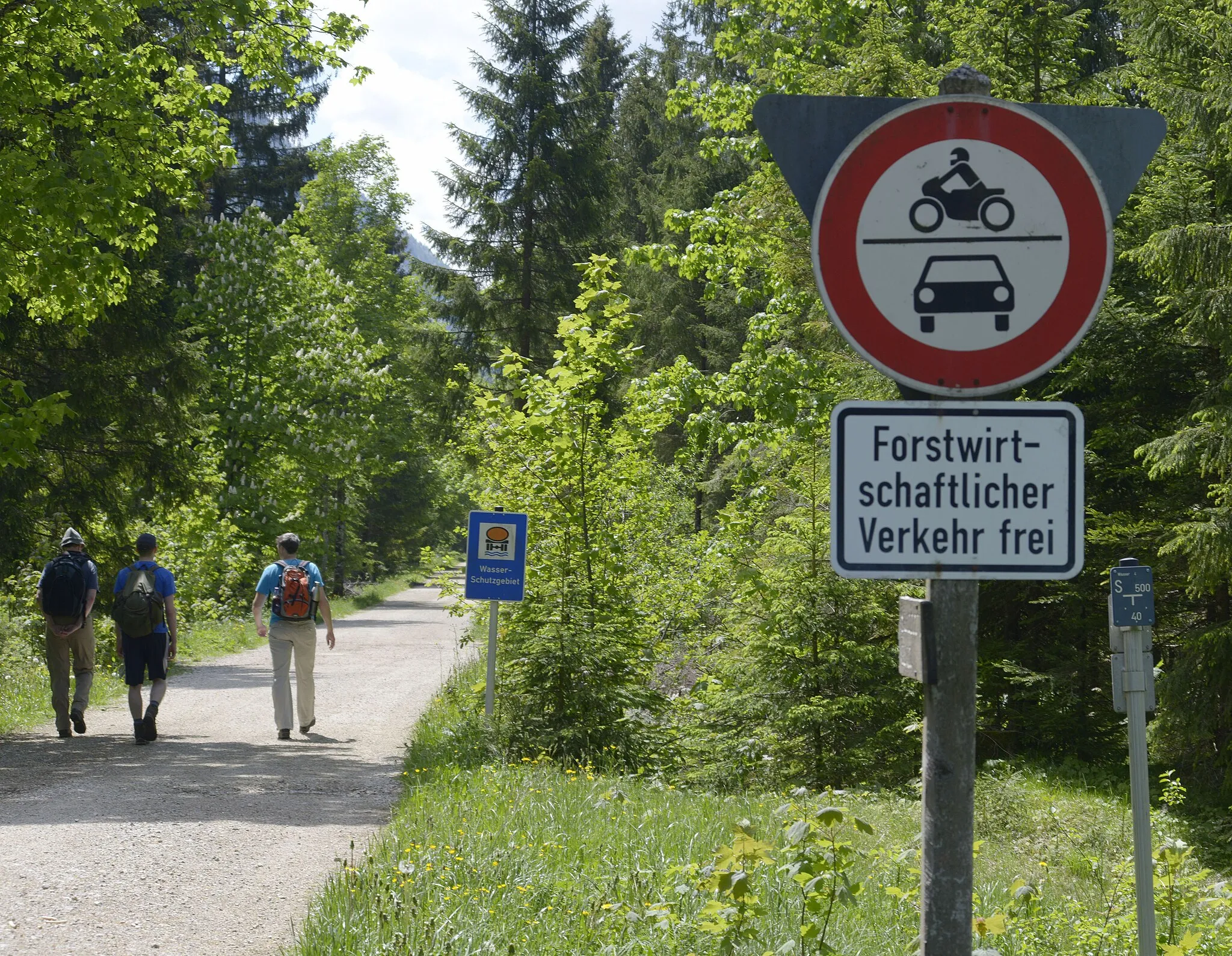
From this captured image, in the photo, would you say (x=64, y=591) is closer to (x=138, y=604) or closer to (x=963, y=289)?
(x=138, y=604)

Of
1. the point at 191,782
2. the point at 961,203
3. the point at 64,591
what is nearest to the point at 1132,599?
the point at 961,203

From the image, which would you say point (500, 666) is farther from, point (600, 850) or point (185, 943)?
point (185, 943)

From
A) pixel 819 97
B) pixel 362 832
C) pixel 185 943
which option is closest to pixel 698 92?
pixel 362 832

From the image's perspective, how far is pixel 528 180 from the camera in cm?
3117

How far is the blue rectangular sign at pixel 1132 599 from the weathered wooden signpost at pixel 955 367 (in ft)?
11.3

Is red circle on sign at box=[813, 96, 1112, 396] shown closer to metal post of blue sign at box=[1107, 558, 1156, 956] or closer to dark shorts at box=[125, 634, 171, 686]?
metal post of blue sign at box=[1107, 558, 1156, 956]

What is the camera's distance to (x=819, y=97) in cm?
270

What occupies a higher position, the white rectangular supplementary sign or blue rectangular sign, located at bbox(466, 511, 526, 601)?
the white rectangular supplementary sign

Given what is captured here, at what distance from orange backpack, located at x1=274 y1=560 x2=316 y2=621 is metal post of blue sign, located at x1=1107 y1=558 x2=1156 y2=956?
28.2ft

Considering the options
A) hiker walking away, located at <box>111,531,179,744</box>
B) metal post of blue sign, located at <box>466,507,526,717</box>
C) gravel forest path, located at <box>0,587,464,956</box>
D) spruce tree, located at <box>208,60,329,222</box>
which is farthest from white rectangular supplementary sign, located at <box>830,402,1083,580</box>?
spruce tree, located at <box>208,60,329,222</box>

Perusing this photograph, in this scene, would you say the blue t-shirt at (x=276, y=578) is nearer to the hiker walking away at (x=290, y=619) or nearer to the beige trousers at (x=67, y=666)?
the hiker walking away at (x=290, y=619)

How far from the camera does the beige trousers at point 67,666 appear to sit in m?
12.4

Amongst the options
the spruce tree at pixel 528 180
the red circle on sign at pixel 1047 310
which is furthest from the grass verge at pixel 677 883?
the spruce tree at pixel 528 180

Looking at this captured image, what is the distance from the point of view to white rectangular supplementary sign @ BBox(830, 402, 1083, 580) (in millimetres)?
2355
